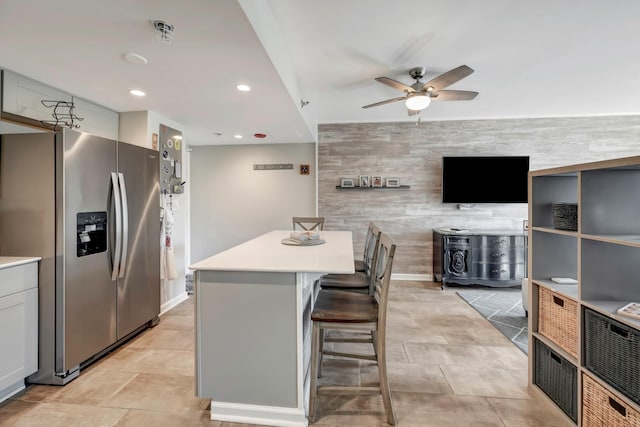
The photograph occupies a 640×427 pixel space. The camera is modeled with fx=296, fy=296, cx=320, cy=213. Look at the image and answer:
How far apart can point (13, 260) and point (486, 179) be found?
5289 mm

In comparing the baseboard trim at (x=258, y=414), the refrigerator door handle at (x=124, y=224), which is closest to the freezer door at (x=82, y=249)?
the refrigerator door handle at (x=124, y=224)

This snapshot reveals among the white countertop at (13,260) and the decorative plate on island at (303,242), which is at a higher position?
the decorative plate on island at (303,242)

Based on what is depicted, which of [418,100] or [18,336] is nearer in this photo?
[18,336]

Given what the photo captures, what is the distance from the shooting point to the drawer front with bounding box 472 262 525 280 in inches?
167

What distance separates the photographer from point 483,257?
13.9 ft

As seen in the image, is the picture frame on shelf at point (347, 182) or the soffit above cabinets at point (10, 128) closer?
the soffit above cabinets at point (10, 128)

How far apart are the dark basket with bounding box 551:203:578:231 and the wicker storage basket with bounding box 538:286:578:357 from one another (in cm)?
40

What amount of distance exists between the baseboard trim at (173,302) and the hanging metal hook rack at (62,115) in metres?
2.05

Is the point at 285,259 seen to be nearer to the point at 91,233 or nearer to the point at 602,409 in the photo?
the point at 91,233

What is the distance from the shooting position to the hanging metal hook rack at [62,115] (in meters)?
2.53

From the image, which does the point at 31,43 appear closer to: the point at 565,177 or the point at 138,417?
the point at 138,417

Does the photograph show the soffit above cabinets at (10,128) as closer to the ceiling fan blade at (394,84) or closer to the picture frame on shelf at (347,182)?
the ceiling fan blade at (394,84)

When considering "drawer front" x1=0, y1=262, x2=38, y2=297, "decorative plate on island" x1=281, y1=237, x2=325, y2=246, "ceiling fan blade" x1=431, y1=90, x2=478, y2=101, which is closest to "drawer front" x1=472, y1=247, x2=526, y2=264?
"ceiling fan blade" x1=431, y1=90, x2=478, y2=101

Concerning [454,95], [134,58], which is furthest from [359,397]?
[454,95]
